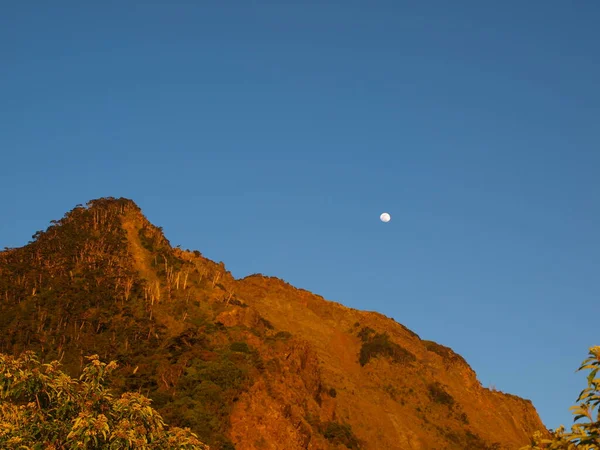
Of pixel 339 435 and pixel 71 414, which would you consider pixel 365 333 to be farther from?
pixel 71 414

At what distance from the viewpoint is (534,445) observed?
13.1 metres

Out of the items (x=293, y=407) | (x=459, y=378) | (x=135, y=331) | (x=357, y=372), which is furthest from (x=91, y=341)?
(x=459, y=378)

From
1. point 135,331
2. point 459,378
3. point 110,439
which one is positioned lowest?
point 110,439

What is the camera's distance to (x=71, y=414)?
17.5m

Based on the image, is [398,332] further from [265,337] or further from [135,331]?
[135,331]

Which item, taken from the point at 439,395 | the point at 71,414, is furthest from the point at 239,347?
the point at 71,414

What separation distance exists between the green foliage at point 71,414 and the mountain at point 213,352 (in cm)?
2916

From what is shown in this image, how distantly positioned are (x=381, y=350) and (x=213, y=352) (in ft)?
137

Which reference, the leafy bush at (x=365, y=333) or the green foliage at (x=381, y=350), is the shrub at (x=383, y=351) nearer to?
the green foliage at (x=381, y=350)

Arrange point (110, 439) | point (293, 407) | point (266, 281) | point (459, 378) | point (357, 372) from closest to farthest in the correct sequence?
point (110, 439) < point (293, 407) < point (357, 372) < point (459, 378) < point (266, 281)

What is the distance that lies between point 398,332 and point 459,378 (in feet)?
44.6

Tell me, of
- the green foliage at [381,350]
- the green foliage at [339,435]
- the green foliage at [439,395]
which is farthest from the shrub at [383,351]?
the green foliage at [339,435]

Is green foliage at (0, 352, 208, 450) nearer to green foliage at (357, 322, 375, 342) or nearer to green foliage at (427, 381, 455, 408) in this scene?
green foliage at (427, 381, 455, 408)

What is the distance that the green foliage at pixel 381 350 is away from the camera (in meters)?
92.0
